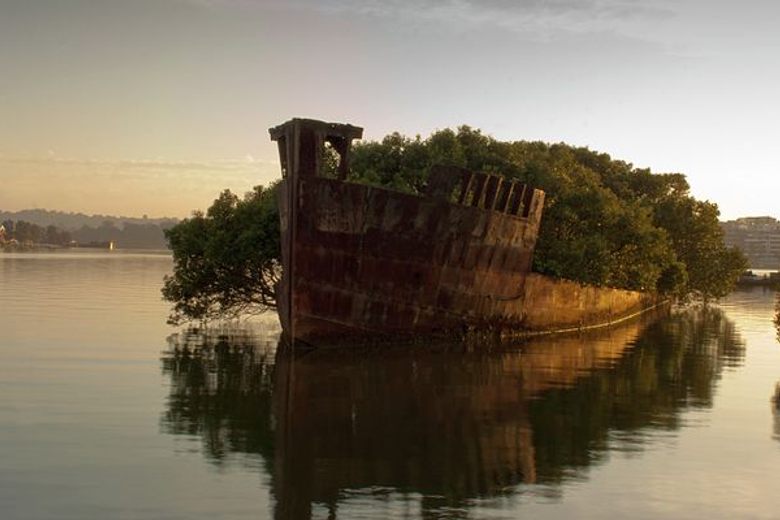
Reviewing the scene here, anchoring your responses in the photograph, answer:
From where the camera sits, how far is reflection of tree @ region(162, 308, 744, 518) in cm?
1214

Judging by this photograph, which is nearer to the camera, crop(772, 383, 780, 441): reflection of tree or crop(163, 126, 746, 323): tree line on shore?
crop(772, 383, 780, 441): reflection of tree

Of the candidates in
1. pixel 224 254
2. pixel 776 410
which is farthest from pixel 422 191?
pixel 776 410

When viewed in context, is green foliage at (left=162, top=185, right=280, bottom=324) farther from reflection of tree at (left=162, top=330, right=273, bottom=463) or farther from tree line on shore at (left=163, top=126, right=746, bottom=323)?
reflection of tree at (left=162, top=330, right=273, bottom=463)

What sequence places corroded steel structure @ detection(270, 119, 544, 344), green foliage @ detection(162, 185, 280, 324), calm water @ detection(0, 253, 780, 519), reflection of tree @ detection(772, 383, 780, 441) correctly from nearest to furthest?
calm water @ detection(0, 253, 780, 519), reflection of tree @ detection(772, 383, 780, 441), corroded steel structure @ detection(270, 119, 544, 344), green foliage @ detection(162, 185, 280, 324)

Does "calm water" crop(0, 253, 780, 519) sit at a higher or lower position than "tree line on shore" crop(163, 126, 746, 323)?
lower

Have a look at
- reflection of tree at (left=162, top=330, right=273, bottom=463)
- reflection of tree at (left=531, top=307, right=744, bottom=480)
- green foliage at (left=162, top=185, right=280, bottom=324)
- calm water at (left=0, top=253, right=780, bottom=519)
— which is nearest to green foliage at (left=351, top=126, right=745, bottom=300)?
reflection of tree at (left=531, top=307, right=744, bottom=480)

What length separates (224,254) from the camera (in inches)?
1203

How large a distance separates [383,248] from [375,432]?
37.4 ft

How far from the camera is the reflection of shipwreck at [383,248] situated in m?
24.9

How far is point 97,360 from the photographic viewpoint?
73.8 feet

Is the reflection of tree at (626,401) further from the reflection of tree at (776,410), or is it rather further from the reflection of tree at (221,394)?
the reflection of tree at (221,394)

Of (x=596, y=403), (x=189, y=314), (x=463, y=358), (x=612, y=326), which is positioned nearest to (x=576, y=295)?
(x=612, y=326)

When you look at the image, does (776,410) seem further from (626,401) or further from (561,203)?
(561,203)

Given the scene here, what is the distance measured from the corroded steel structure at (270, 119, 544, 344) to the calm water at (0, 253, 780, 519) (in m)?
1.29
